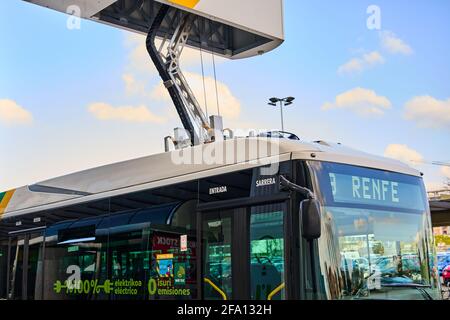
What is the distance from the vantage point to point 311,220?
16.6ft

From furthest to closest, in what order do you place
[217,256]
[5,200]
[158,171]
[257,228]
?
[5,200] → [158,171] → [217,256] → [257,228]

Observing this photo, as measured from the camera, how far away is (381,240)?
5.54 m

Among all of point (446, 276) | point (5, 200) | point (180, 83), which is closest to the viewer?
point (180, 83)

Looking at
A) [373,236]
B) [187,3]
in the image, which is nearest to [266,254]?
[373,236]

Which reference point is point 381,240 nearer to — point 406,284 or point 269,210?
point 406,284

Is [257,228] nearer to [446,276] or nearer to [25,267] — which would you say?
[25,267]

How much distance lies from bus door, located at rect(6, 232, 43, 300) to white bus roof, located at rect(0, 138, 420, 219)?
52 centimetres

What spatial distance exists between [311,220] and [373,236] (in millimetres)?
841

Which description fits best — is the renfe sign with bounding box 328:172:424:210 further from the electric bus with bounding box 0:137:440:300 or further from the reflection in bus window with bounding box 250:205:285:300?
the reflection in bus window with bounding box 250:205:285:300

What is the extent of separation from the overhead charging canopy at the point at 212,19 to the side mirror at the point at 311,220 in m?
6.28

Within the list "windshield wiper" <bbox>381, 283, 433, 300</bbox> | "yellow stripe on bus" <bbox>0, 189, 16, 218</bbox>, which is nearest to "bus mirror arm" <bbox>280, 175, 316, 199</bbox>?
"windshield wiper" <bbox>381, 283, 433, 300</bbox>

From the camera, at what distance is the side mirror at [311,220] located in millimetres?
5031

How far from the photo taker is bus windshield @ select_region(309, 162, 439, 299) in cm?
522
